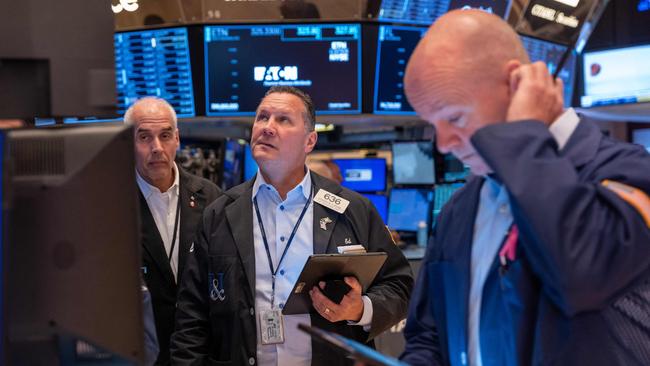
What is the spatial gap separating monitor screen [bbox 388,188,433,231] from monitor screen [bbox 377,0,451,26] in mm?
1996

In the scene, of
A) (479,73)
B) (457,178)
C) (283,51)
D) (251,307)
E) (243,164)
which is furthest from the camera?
(457,178)

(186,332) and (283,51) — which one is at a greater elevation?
(283,51)

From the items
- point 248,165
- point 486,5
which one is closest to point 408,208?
point 248,165

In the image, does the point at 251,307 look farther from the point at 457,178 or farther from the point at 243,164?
the point at 457,178

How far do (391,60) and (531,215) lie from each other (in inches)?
144

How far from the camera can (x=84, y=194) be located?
1281mm

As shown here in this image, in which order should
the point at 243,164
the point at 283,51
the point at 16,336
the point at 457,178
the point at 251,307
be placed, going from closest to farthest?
1. the point at 16,336
2. the point at 251,307
3. the point at 283,51
4. the point at 243,164
5. the point at 457,178

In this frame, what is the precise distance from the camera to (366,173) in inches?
254

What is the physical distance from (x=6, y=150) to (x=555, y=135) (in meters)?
1.02

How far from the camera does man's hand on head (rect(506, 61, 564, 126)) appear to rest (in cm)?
133

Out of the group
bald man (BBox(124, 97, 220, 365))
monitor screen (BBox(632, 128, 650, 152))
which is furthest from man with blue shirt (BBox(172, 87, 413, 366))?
monitor screen (BBox(632, 128, 650, 152))

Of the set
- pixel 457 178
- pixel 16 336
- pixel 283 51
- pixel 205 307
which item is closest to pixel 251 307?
pixel 205 307

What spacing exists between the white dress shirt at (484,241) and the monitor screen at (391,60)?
10.5 feet

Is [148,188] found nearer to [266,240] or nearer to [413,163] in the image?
[266,240]
